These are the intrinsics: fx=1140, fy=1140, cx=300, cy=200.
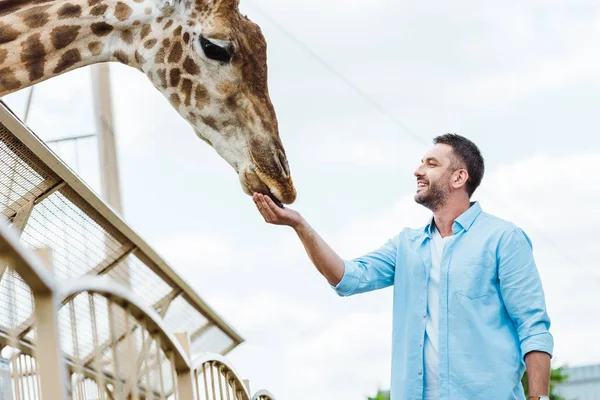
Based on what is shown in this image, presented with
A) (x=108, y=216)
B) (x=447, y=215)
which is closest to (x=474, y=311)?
(x=447, y=215)

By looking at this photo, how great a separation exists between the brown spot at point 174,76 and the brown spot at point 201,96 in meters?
0.07

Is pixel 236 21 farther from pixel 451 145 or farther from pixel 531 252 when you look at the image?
pixel 531 252

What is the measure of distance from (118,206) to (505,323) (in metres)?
5.08

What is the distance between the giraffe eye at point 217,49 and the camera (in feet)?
12.2

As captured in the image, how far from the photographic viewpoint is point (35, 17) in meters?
3.48

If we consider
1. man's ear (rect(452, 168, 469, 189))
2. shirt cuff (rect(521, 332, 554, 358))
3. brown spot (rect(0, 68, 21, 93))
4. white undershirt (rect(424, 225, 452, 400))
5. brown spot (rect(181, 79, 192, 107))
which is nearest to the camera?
shirt cuff (rect(521, 332, 554, 358))

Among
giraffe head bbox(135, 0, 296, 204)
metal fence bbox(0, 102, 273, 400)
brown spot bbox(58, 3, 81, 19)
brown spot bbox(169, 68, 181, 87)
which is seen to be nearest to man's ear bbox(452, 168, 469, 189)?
giraffe head bbox(135, 0, 296, 204)

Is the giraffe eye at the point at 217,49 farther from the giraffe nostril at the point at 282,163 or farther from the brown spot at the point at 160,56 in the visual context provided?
the giraffe nostril at the point at 282,163

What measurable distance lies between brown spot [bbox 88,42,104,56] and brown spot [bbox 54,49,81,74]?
0.05 metres

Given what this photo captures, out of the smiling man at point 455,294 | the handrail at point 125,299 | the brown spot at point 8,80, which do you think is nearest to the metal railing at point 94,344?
the handrail at point 125,299

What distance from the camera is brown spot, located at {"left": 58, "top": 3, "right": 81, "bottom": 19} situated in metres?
3.51

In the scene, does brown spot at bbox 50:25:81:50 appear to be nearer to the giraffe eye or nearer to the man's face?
the giraffe eye

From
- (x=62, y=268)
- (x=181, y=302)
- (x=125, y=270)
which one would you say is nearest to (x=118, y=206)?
(x=181, y=302)

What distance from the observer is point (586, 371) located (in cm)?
2319
